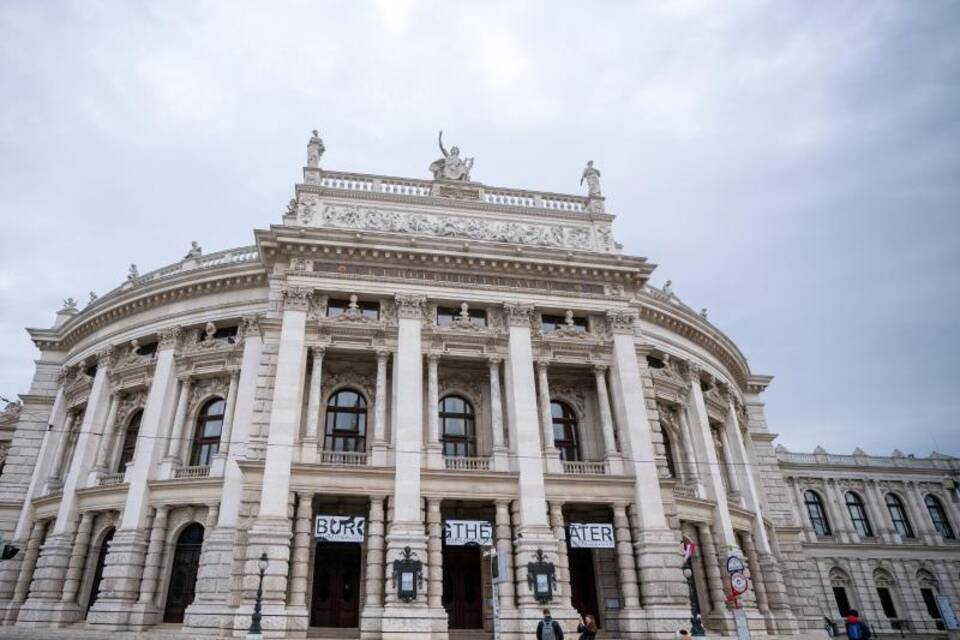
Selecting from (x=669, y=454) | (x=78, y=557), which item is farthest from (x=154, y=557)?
(x=669, y=454)

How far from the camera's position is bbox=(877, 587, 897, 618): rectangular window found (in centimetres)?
4856

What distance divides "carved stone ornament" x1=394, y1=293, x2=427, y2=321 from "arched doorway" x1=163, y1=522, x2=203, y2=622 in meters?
13.1

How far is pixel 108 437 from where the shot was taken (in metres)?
30.0

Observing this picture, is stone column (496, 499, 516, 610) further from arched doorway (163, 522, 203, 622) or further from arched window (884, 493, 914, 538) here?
arched window (884, 493, 914, 538)

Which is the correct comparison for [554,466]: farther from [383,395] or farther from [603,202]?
[603,202]

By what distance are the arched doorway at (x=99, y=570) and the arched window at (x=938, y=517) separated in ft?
208

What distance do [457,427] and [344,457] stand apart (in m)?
A: 5.51

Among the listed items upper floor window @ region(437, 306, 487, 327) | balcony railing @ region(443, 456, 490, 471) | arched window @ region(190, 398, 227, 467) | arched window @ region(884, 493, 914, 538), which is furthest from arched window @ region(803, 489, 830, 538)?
arched window @ region(190, 398, 227, 467)

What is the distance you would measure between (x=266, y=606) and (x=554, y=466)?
40.7 ft

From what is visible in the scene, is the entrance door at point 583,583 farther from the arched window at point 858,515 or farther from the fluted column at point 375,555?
the arched window at point 858,515

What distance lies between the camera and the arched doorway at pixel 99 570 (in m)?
27.2

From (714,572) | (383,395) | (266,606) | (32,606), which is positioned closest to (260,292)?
(383,395)

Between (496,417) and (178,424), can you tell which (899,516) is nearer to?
(496,417)

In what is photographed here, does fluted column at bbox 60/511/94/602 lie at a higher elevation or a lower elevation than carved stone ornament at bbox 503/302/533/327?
lower
